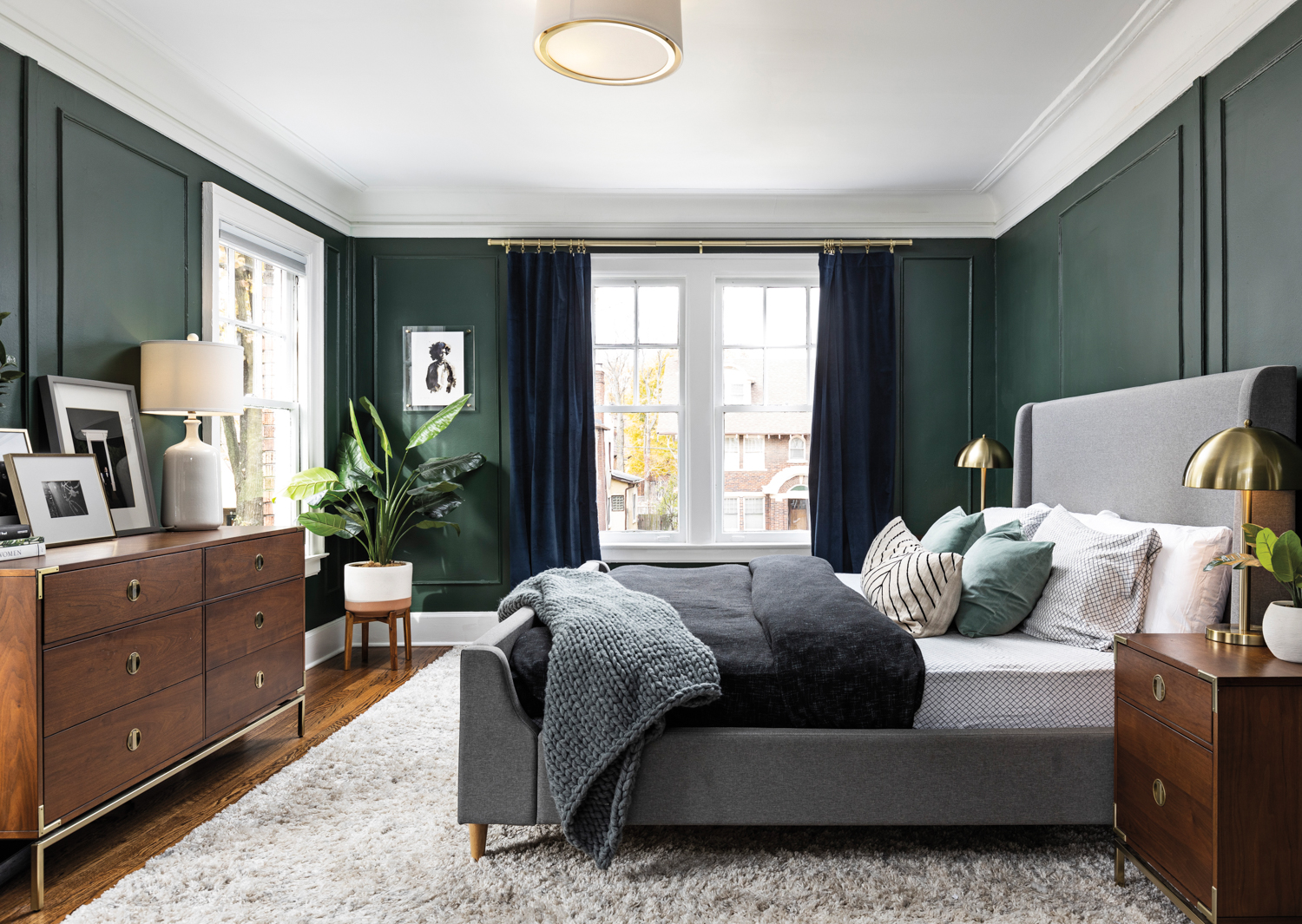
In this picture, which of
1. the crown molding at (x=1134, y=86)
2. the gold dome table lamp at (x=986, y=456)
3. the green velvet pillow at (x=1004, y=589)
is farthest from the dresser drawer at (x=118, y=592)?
the crown molding at (x=1134, y=86)

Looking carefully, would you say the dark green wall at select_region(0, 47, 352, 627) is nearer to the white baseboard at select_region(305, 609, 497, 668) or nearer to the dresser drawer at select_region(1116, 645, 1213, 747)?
the white baseboard at select_region(305, 609, 497, 668)

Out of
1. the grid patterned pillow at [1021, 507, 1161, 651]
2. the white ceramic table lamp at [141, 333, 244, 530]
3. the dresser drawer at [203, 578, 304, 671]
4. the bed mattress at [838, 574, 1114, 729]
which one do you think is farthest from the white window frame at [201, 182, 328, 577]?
the grid patterned pillow at [1021, 507, 1161, 651]

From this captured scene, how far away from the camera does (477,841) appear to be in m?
2.13

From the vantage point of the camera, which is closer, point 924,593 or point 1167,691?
point 1167,691

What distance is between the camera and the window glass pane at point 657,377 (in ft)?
15.8

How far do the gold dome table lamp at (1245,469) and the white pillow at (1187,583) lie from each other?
0.22 metres

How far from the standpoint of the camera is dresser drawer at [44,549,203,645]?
1966mm

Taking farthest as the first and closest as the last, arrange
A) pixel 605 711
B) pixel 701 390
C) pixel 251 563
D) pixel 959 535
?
pixel 701 390
pixel 959 535
pixel 251 563
pixel 605 711

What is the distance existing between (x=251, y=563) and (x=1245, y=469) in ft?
9.99

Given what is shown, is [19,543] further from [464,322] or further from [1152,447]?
[1152,447]

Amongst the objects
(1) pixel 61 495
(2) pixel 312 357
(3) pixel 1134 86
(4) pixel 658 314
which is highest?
(3) pixel 1134 86

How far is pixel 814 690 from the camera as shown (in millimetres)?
2121

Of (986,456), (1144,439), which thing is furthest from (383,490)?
(1144,439)

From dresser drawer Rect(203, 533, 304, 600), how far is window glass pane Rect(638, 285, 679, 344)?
244 cm
